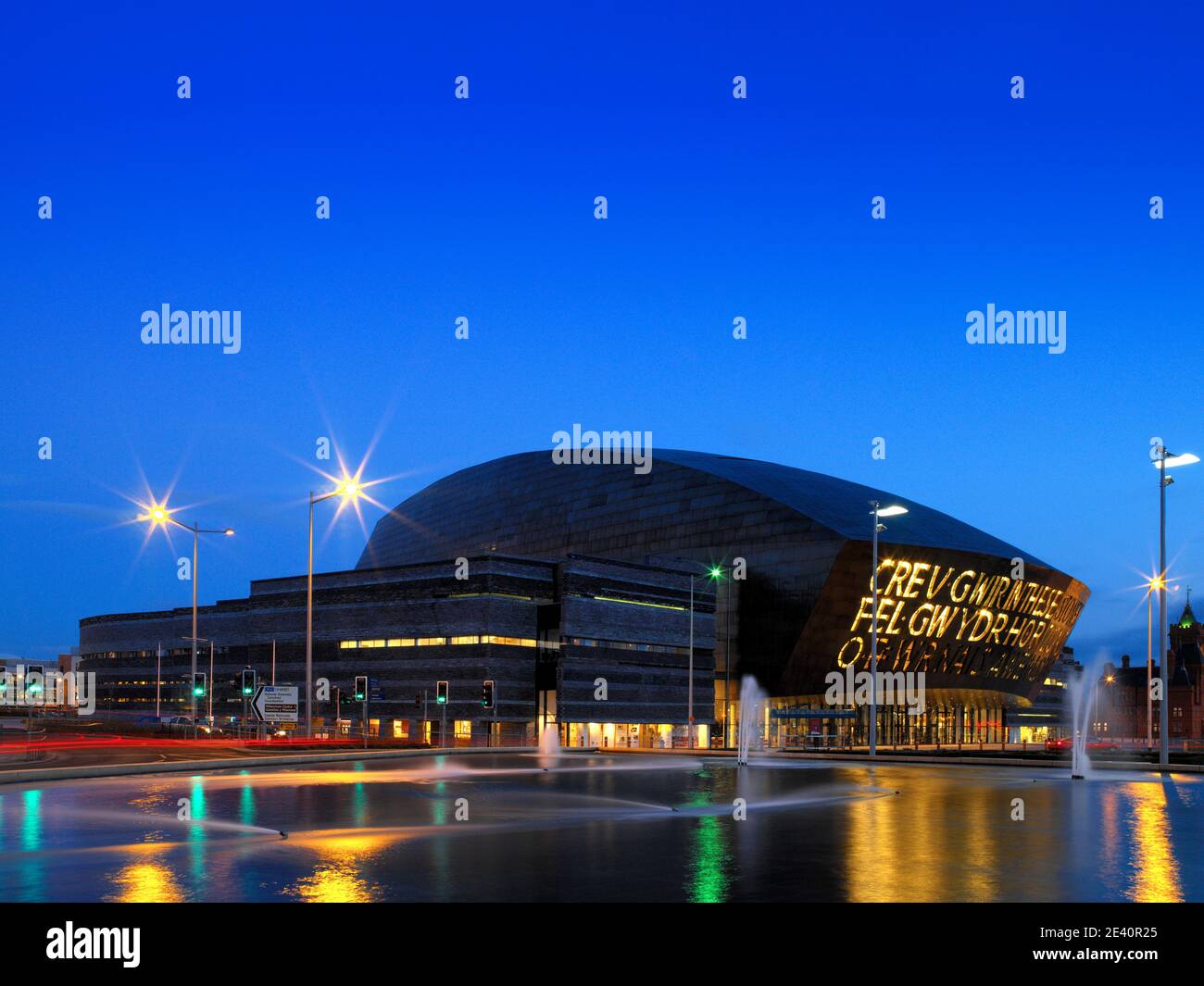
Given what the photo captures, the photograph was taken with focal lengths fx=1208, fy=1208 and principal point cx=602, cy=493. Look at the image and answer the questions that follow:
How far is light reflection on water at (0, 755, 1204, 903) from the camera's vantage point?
14242 millimetres

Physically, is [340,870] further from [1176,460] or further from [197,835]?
[1176,460]

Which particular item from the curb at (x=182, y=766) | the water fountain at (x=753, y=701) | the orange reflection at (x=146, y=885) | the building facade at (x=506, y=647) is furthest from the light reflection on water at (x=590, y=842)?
the water fountain at (x=753, y=701)

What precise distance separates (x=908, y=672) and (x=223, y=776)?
7619 cm

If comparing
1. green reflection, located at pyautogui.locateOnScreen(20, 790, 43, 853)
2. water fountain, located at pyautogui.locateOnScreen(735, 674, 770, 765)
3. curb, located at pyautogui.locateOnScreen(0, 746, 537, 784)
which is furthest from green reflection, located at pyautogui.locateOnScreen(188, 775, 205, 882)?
water fountain, located at pyautogui.locateOnScreen(735, 674, 770, 765)

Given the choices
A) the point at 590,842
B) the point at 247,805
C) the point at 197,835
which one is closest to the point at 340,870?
the point at 590,842

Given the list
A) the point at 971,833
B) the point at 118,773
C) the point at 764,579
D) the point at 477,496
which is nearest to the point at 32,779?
the point at 118,773

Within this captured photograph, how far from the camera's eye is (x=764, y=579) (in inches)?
3910

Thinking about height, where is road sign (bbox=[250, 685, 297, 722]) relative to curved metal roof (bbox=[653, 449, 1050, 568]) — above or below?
below

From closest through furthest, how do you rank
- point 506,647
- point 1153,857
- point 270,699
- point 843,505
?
point 1153,857
point 270,699
point 506,647
point 843,505

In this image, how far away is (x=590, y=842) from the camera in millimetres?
19188

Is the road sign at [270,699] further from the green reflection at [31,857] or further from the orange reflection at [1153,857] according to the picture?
the orange reflection at [1153,857]

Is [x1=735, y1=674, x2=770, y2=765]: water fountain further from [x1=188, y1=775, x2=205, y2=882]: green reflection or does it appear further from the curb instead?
[x1=188, y1=775, x2=205, y2=882]: green reflection

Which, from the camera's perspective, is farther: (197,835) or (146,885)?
(197,835)
